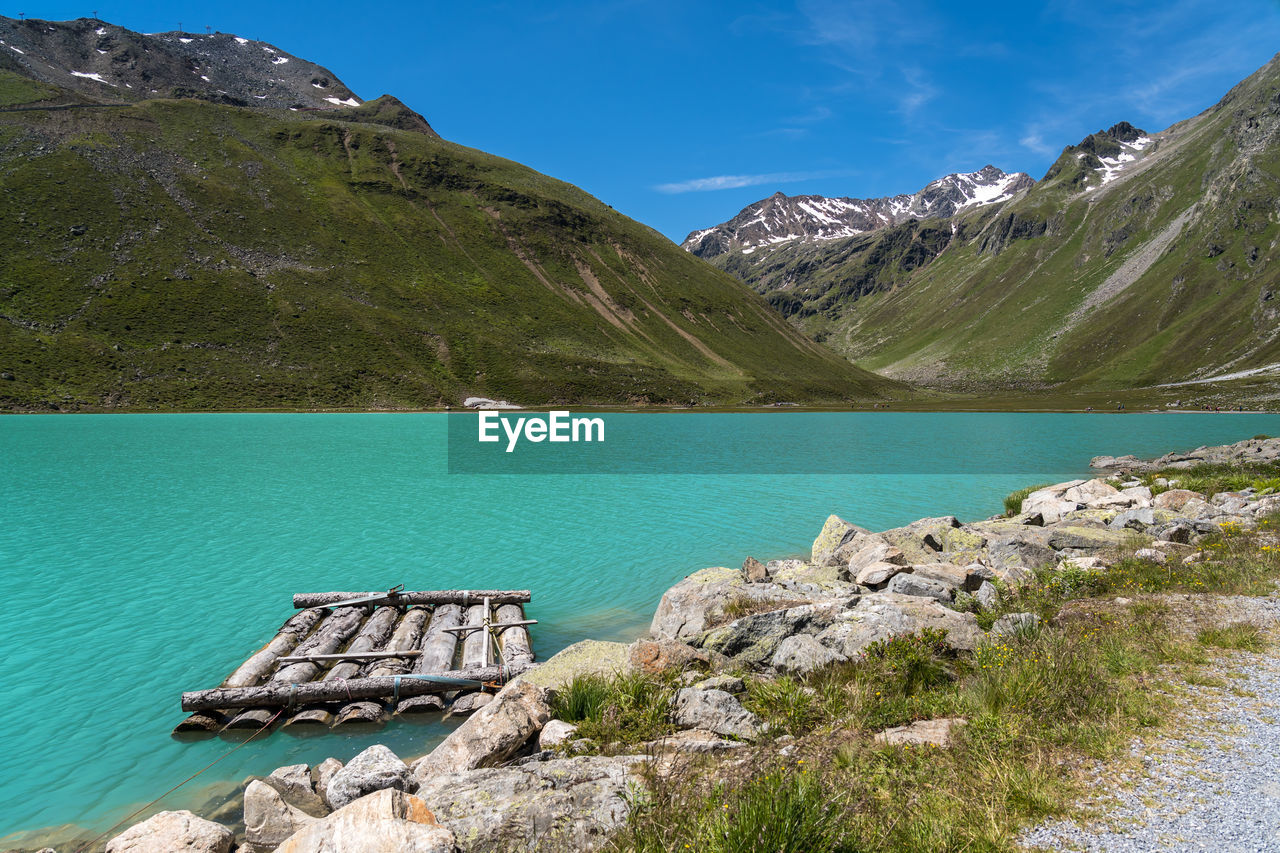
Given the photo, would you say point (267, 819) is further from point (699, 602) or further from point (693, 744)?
point (699, 602)

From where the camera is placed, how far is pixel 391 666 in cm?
1544

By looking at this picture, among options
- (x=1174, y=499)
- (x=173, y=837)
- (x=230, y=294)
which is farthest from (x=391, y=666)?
(x=230, y=294)

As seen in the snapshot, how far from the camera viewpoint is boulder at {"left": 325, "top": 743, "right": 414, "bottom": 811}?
7.96 metres

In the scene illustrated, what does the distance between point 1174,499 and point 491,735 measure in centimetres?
3068

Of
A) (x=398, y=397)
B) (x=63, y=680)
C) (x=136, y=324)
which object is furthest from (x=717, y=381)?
(x=63, y=680)

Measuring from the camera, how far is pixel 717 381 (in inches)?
7746

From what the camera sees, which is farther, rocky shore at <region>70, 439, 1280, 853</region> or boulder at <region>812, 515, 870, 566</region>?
boulder at <region>812, 515, 870, 566</region>

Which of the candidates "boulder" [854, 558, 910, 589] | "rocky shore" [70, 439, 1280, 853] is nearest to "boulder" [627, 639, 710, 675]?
"rocky shore" [70, 439, 1280, 853]

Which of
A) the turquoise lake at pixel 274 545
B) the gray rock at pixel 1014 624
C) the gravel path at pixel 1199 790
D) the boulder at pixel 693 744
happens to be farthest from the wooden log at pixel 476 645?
the gravel path at pixel 1199 790

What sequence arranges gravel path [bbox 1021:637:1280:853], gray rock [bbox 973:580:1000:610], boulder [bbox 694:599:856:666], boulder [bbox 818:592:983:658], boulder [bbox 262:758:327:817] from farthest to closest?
gray rock [bbox 973:580:1000:610] < boulder [bbox 694:599:856:666] < boulder [bbox 818:592:983:658] < boulder [bbox 262:758:327:817] < gravel path [bbox 1021:637:1280:853]

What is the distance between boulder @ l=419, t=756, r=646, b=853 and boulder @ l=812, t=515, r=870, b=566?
17628mm

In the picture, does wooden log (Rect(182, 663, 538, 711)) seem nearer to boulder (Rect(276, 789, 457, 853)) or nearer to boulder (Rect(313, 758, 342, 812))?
boulder (Rect(313, 758, 342, 812))

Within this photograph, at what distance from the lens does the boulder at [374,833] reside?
232 inches

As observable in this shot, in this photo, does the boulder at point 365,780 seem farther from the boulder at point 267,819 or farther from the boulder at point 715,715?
the boulder at point 715,715
